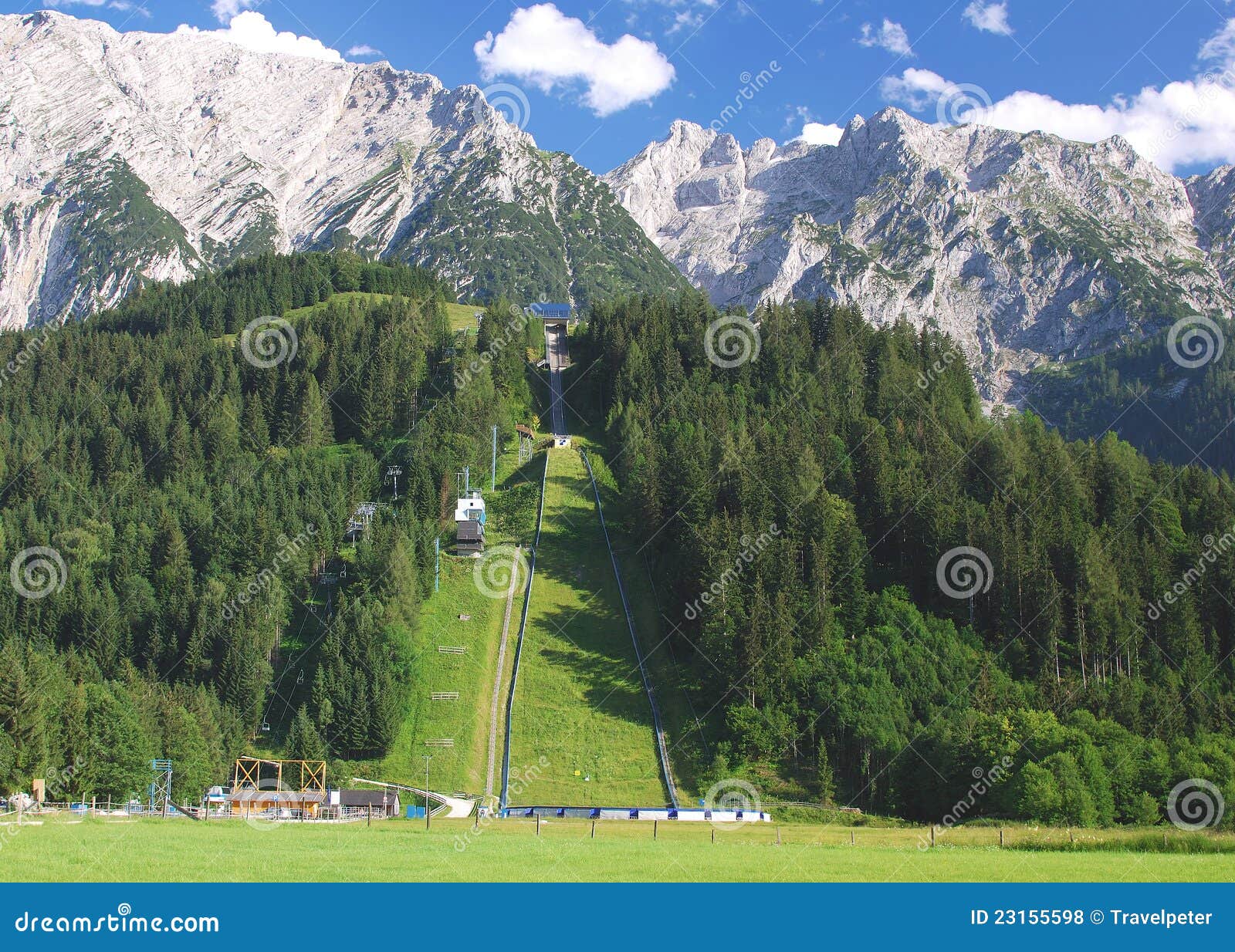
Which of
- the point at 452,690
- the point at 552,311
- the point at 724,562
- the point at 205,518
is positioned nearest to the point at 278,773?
the point at 452,690

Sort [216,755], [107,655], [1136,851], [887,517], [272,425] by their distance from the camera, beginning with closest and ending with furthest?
[1136,851] → [216,755] → [107,655] → [887,517] → [272,425]

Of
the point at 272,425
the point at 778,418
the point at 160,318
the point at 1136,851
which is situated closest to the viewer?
the point at 1136,851

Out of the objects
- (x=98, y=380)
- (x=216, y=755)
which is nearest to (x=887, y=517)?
(x=216, y=755)

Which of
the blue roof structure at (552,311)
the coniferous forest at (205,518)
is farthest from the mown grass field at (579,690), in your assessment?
the blue roof structure at (552,311)

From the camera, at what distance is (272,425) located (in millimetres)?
124062

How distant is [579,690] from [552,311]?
105m

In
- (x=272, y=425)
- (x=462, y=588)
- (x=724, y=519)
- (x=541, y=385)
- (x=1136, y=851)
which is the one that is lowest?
(x=1136, y=851)

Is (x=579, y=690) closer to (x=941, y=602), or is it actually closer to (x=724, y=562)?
(x=724, y=562)

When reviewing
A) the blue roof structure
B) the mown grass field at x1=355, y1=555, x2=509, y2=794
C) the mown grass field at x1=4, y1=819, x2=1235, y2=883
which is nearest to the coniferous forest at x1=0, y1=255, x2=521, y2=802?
the mown grass field at x1=355, y1=555, x2=509, y2=794

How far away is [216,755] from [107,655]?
1937 centimetres

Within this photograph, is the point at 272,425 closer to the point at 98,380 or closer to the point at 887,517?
the point at 98,380

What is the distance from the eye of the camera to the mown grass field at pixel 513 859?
76.3 feet

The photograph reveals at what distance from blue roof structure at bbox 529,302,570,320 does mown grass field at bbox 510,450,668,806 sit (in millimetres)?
73099

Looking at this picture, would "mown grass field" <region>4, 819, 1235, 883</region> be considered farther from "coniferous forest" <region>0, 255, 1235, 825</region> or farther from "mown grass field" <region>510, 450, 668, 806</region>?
"mown grass field" <region>510, 450, 668, 806</region>
